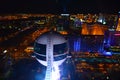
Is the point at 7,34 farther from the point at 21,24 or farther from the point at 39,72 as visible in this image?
the point at 39,72

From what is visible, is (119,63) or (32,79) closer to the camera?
(32,79)

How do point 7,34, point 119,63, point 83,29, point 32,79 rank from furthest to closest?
1. point 83,29
2. point 7,34
3. point 119,63
4. point 32,79
